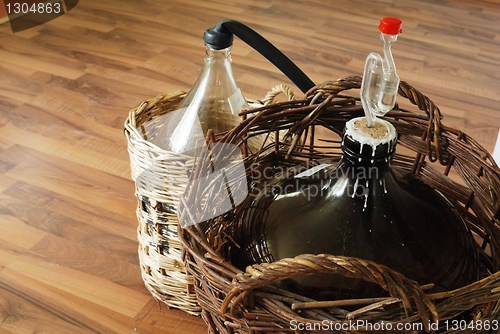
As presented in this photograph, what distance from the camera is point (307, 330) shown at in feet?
1.12

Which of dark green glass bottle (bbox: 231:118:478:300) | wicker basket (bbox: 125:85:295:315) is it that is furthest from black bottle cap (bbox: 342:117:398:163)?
wicker basket (bbox: 125:85:295:315)

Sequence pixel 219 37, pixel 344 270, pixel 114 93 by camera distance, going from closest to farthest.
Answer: pixel 344 270 → pixel 219 37 → pixel 114 93

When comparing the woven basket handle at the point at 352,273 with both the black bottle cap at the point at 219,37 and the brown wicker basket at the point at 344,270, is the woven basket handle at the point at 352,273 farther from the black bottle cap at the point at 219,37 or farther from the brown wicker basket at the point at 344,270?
the black bottle cap at the point at 219,37

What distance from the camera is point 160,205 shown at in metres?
0.60

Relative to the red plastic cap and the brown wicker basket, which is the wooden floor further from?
the red plastic cap

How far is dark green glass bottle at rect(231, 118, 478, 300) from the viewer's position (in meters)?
0.38

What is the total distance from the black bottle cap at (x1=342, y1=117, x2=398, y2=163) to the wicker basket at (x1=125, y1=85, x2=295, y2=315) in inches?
8.3

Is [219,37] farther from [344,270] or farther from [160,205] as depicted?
[344,270]

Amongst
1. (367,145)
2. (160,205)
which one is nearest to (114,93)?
(160,205)

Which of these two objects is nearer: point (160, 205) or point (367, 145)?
point (367, 145)

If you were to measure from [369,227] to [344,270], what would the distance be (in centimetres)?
8

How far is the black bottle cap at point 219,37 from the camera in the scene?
57cm

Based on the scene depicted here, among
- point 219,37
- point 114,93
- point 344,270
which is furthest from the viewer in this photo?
point 114,93

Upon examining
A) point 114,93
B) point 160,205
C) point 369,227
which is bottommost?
point 114,93
